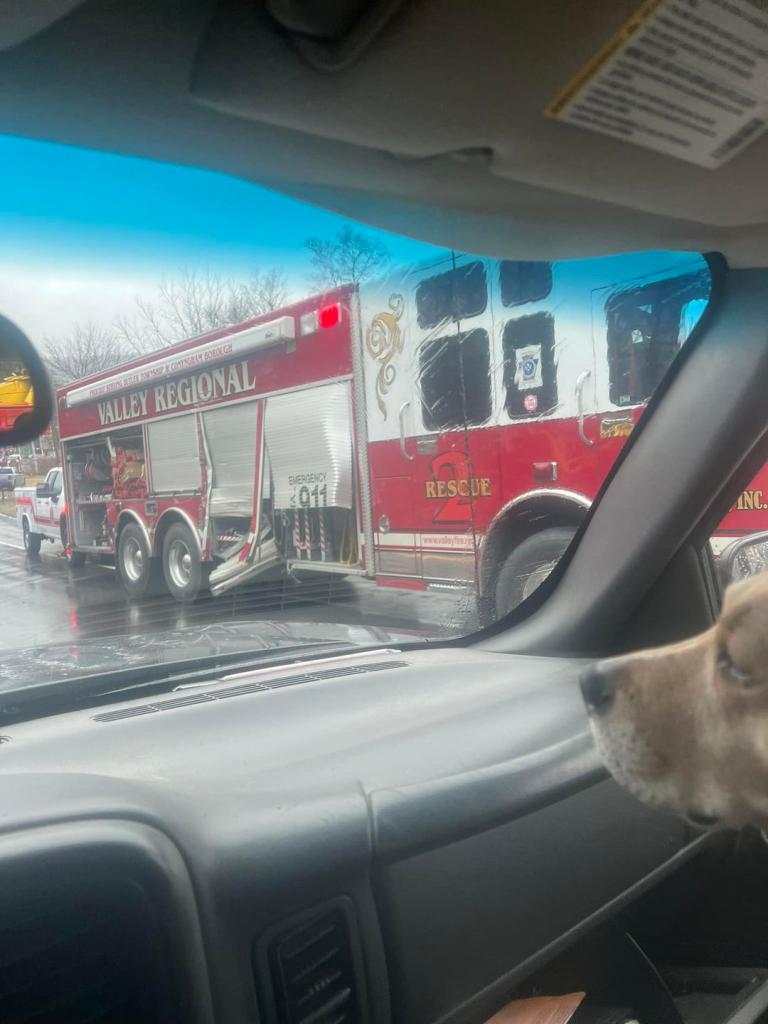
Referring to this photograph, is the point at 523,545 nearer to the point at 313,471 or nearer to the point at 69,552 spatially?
the point at 313,471

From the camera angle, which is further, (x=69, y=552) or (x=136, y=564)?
(x=136, y=564)

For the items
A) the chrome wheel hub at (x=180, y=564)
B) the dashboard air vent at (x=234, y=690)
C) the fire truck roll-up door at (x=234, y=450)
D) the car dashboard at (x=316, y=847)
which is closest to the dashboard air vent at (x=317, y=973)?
the car dashboard at (x=316, y=847)

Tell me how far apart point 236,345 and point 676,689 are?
4102mm

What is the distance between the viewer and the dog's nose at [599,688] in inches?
103

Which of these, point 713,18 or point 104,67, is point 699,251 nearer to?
point 713,18

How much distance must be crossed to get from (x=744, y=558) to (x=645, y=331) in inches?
68.7

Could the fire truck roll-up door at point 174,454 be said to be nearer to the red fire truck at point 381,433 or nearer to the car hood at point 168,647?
the red fire truck at point 381,433

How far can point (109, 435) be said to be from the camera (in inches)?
220

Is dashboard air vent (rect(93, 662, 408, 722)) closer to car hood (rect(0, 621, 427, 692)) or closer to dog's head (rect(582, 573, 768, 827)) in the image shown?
car hood (rect(0, 621, 427, 692))

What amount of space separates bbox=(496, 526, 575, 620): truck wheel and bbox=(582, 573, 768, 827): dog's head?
1.79 meters

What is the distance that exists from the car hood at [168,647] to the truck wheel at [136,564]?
103 cm

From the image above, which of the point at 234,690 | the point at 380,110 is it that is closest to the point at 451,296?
the point at 234,690

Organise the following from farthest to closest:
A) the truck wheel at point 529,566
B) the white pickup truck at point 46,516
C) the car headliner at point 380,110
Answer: the truck wheel at point 529,566
the white pickup truck at point 46,516
the car headliner at point 380,110

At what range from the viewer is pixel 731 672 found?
244 centimetres
